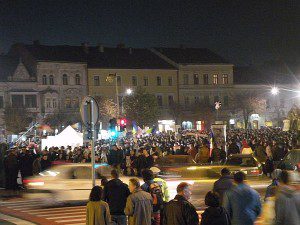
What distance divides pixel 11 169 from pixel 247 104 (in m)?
71.6

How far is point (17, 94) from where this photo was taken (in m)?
78.8

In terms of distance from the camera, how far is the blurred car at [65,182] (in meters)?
18.1

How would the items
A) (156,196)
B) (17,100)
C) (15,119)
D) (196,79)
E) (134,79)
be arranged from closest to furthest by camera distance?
1. (156,196)
2. (15,119)
3. (17,100)
4. (134,79)
5. (196,79)

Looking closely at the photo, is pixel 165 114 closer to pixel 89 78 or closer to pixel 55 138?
pixel 89 78

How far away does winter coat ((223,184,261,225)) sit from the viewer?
962 centimetres

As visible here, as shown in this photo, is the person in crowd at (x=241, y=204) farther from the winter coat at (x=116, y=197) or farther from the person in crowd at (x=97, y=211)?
the winter coat at (x=116, y=197)

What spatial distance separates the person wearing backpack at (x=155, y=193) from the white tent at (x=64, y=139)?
25.9m

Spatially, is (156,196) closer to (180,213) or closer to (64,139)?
(180,213)

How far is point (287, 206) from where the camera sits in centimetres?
830

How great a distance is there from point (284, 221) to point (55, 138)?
96.7 ft

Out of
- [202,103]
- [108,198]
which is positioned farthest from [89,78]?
[108,198]

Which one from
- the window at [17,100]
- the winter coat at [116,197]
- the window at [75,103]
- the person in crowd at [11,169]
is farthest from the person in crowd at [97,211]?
the window at [75,103]

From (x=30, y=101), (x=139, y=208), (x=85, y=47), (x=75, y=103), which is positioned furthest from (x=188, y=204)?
(x=85, y=47)

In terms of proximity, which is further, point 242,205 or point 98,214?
point 242,205
